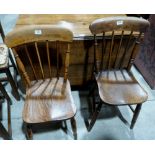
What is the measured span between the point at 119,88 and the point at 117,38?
0.41 metres

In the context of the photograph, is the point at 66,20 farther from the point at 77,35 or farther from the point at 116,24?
the point at 116,24

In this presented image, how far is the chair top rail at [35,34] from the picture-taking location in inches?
42.8

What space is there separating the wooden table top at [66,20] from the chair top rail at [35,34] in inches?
11.8

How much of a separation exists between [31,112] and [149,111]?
1.19m

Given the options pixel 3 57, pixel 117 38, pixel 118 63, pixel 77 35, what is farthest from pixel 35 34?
pixel 118 63

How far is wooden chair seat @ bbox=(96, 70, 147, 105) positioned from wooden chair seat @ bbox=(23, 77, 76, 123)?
272 millimetres

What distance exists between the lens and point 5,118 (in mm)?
1646

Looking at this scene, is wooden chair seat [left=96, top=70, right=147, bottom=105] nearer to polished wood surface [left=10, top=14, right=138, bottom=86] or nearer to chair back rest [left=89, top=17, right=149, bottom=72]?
chair back rest [left=89, top=17, right=149, bottom=72]

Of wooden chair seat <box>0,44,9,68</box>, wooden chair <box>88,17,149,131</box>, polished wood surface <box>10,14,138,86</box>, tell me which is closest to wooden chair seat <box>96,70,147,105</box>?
wooden chair <box>88,17,149,131</box>

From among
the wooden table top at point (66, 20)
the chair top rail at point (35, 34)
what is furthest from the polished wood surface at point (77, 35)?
the chair top rail at point (35, 34)

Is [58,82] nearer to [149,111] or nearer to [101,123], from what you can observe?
[101,123]

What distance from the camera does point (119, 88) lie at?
4.51ft

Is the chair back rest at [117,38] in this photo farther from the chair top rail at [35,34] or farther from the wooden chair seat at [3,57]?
the wooden chair seat at [3,57]
